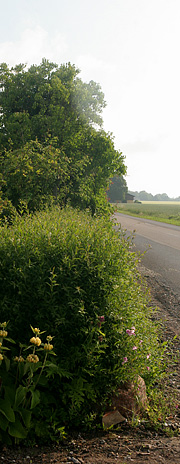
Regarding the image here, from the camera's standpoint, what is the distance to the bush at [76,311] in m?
3.45

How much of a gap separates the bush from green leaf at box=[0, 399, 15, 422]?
1.67 ft

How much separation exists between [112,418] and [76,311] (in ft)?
3.46

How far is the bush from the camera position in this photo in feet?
11.3

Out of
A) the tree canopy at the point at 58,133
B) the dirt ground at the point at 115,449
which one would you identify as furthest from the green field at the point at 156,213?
the dirt ground at the point at 115,449

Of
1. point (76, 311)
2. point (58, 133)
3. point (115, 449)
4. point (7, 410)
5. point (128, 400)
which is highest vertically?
point (58, 133)

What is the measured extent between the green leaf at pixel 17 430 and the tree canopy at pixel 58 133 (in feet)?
24.9

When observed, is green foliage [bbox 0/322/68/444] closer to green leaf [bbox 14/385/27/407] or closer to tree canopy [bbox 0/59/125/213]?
green leaf [bbox 14/385/27/407]

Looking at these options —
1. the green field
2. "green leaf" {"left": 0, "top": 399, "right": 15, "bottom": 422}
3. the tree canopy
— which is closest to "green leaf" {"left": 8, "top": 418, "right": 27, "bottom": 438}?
"green leaf" {"left": 0, "top": 399, "right": 15, "bottom": 422}

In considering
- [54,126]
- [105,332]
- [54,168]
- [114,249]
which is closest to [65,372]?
[105,332]

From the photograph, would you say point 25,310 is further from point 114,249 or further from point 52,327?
point 114,249

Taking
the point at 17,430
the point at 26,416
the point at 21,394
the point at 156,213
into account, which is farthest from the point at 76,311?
the point at 156,213

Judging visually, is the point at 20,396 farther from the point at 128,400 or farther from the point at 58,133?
the point at 58,133

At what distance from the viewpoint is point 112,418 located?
3.43 m

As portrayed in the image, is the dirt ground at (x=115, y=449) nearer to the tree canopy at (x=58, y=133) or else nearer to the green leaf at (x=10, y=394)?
the green leaf at (x=10, y=394)
